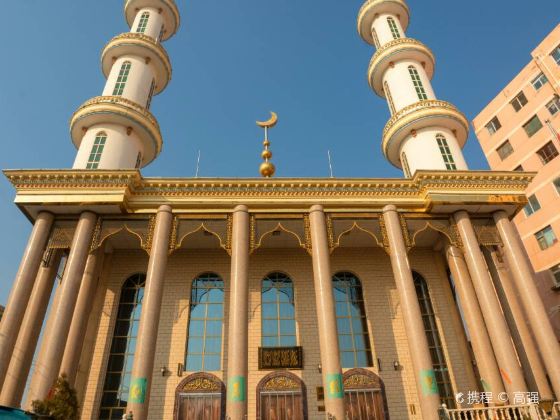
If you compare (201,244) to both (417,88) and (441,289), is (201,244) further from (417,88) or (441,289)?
(417,88)

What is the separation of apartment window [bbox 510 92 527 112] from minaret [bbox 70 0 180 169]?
2782 centimetres

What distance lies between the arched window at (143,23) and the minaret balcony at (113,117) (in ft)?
25.6

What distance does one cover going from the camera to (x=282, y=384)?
1825 centimetres

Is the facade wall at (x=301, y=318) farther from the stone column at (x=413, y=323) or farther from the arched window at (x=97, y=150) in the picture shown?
the arched window at (x=97, y=150)

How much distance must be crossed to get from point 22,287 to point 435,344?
1804 cm

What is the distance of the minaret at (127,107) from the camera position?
802 inches

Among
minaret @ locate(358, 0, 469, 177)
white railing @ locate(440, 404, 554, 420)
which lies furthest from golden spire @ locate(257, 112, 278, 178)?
white railing @ locate(440, 404, 554, 420)

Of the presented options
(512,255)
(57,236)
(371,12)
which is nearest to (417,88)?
(371,12)

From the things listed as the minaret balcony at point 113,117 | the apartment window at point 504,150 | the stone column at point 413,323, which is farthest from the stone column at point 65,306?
the apartment window at point 504,150

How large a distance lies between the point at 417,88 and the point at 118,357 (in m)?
21.1

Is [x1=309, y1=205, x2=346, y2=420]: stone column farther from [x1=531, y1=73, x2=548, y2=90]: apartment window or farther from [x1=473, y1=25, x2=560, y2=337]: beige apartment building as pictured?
[x1=531, y1=73, x2=548, y2=90]: apartment window

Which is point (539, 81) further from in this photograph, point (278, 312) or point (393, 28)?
point (278, 312)

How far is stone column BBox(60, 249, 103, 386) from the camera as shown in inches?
631

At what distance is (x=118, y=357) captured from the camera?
18.9 meters
